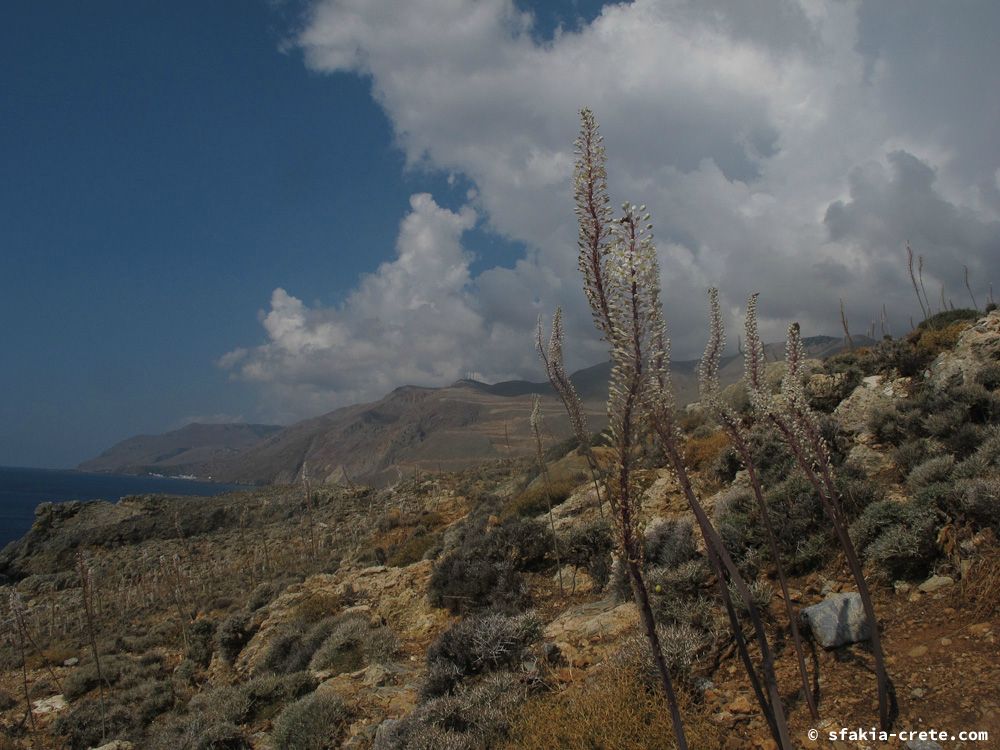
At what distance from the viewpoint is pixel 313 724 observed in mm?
6449

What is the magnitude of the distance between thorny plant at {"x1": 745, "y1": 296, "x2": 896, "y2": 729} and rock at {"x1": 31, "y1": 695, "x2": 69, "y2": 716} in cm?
1739

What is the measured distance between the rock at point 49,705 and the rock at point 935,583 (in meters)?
18.0

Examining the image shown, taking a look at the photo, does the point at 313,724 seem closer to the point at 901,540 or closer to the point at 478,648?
the point at 478,648

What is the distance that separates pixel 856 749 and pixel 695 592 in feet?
9.51

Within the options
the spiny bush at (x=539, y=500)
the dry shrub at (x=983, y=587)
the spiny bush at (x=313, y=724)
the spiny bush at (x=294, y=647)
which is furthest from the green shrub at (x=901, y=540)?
the spiny bush at (x=294, y=647)

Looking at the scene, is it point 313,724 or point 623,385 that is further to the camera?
point 313,724

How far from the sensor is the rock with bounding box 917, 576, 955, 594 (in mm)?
5457

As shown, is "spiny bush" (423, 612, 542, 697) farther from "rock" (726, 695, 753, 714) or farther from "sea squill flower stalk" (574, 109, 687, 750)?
"sea squill flower stalk" (574, 109, 687, 750)

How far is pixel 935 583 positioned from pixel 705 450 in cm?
759

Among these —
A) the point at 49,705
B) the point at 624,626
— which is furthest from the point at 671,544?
the point at 49,705

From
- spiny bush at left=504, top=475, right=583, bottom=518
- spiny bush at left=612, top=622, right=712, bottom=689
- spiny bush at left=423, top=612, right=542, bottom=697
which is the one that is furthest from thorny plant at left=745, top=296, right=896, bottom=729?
spiny bush at left=504, top=475, right=583, bottom=518

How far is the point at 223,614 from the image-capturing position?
17.9 meters

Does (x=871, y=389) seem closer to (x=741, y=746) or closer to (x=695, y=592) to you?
(x=695, y=592)

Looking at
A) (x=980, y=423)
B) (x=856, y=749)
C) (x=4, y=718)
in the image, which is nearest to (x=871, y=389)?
(x=980, y=423)
